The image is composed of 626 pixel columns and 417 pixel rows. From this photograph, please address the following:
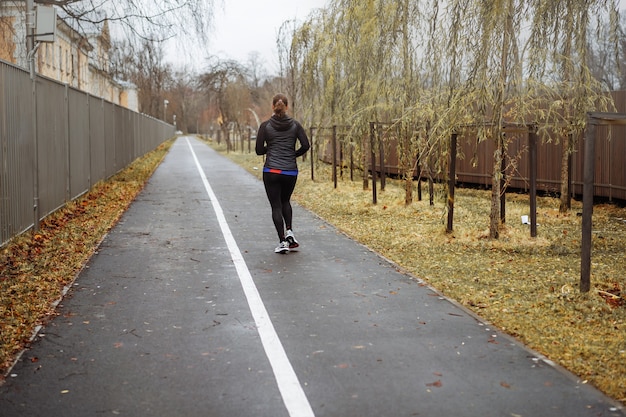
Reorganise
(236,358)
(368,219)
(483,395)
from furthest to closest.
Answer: (368,219) → (236,358) → (483,395)

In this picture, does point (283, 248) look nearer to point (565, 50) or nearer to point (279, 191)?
point (279, 191)

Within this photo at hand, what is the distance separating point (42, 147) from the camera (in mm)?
11492

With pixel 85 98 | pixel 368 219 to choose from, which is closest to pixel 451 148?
pixel 368 219

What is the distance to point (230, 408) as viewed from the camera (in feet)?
13.1

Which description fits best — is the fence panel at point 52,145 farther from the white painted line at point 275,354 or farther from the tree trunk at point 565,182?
the tree trunk at point 565,182

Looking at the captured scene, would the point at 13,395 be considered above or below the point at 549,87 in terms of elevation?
below

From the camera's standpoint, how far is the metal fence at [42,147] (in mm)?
9180

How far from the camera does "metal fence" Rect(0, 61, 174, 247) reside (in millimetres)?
9180

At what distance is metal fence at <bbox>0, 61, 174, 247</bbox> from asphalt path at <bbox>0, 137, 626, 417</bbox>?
74.0 inches

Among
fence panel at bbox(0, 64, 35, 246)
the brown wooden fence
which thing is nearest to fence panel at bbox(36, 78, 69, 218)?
fence panel at bbox(0, 64, 35, 246)

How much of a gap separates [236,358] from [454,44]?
21.4 ft

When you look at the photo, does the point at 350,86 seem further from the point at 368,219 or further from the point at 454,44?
the point at 454,44

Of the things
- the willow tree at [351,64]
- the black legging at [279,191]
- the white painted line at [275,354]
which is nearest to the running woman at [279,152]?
the black legging at [279,191]

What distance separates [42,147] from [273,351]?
7.82 meters
